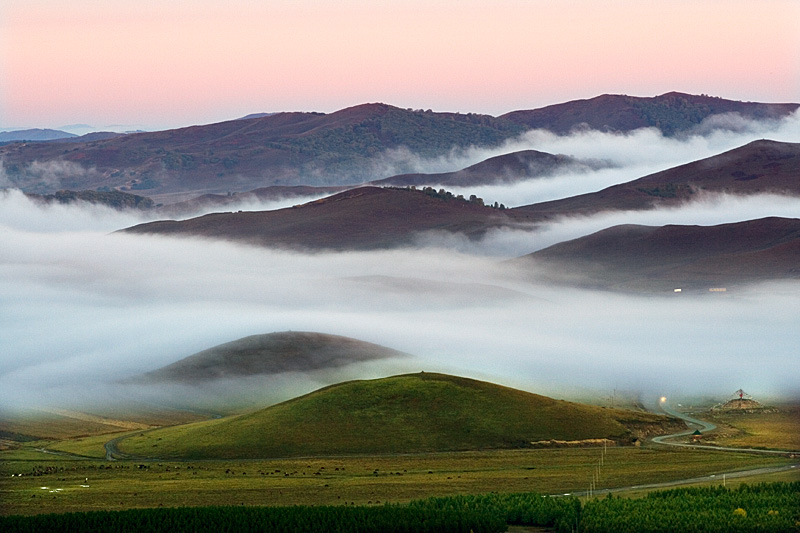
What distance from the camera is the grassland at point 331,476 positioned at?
117938 millimetres

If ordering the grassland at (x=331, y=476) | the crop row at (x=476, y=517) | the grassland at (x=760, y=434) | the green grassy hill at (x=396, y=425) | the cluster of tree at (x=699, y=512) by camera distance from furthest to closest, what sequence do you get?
1. the green grassy hill at (x=396, y=425)
2. the grassland at (x=760, y=434)
3. the grassland at (x=331, y=476)
4. the cluster of tree at (x=699, y=512)
5. the crop row at (x=476, y=517)

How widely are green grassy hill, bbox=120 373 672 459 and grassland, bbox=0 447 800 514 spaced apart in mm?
7742

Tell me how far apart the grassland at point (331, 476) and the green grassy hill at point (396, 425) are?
774cm

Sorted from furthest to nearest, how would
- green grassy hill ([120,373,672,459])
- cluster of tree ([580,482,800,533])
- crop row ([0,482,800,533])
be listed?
1. green grassy hill ([120,373,672,459])
2. cluster of tree ([580,482,800,533])
3. crop row ([0,482,800,533])

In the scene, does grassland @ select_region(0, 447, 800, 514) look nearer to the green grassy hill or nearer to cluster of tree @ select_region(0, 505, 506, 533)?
the green grassy hill

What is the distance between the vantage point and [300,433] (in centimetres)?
17750

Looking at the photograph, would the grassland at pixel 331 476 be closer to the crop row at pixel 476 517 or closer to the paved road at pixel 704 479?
the paved road at pixel 704 479

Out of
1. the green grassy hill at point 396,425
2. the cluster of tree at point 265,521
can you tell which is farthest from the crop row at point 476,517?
the green grassy hill at point 396,425

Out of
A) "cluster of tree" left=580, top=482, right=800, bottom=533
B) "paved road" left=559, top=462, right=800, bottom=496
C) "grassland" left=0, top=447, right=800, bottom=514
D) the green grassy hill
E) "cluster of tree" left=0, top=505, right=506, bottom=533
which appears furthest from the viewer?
the green grassy hill

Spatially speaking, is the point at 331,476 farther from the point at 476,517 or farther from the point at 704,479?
the point at 476,517

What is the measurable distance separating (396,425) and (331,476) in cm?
4176

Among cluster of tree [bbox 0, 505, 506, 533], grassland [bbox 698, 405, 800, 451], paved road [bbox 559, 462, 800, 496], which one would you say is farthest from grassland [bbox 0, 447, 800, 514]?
grassland [bbox 698, 405, 800, 451]

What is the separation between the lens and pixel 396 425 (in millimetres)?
180625

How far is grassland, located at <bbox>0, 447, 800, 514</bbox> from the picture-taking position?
118 meters
